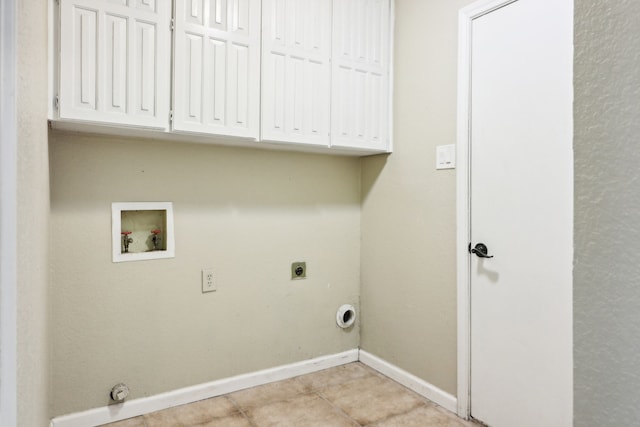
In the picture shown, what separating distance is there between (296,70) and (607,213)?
187 cm

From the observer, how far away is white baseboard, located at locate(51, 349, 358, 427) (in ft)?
6.38

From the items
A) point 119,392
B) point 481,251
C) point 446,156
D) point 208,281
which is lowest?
point 119,392

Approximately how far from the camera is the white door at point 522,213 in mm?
1673

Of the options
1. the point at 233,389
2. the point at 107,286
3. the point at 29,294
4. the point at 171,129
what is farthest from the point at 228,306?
the point at 29,294

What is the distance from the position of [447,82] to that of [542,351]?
138 centimetres

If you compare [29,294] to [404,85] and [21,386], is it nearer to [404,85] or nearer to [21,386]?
[21,386]

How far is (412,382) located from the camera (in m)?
2.36

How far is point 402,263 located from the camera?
2.45 m

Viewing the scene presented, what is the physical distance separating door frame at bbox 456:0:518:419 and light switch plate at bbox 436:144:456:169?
34mm

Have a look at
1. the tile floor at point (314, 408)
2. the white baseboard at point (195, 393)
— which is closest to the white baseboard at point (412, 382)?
the tile floor at point (314, 408)

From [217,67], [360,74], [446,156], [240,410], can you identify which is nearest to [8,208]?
[217,67]

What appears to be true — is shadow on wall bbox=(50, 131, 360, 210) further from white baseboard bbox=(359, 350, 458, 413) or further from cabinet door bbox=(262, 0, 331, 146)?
white baseboard bbox=(359, 350, 458, 413)

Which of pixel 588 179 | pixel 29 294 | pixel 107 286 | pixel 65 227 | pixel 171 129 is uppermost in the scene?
pixel 171 129

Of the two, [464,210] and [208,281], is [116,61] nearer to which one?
[208,281]
